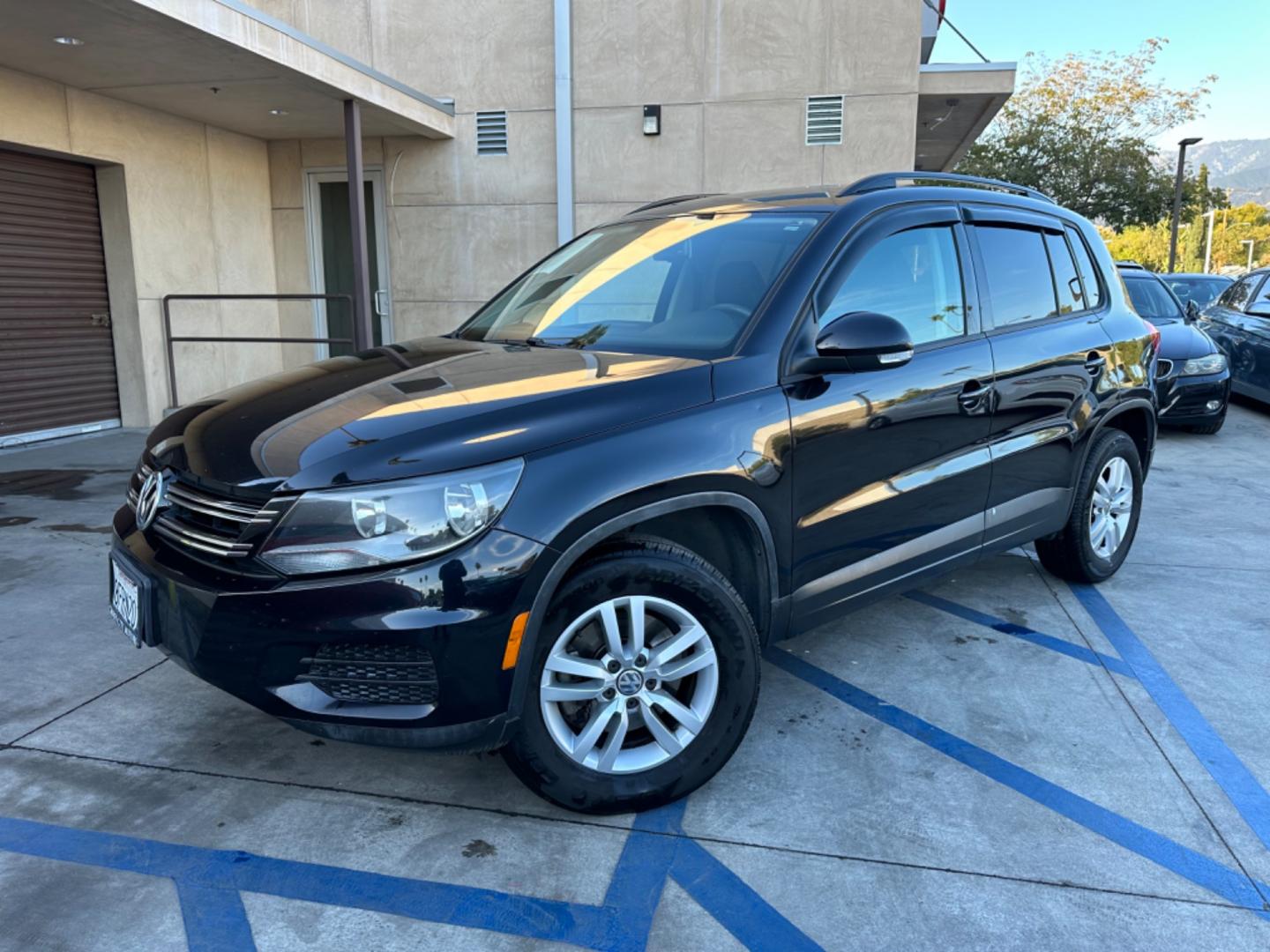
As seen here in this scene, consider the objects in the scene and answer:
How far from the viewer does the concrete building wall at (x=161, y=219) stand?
325 inches

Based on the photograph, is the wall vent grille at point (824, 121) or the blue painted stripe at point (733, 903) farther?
the wall vent grille at point (824, 121)

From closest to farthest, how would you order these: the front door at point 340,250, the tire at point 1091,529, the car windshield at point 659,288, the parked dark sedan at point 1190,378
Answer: the car windshield at point 659,288 → the tire at point 1091,529 → the parked dark sedan at point 1190,378 → the front door at point 340,250

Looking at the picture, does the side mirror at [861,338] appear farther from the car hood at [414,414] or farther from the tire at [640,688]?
the tire at [640,688]

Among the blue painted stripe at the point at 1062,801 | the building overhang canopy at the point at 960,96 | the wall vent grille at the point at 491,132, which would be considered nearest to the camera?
the blue painted stripe at the point at 1062,801

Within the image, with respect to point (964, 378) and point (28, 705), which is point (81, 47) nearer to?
point (28, 705)

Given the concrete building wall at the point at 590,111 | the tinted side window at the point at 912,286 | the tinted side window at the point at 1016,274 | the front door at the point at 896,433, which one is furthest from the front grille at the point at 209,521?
the concrete building wall at the point at 590,111

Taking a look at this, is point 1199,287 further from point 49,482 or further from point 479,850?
point 479,850

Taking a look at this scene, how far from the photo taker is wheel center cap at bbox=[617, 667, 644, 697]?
103 inches

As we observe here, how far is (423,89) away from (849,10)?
4.90m

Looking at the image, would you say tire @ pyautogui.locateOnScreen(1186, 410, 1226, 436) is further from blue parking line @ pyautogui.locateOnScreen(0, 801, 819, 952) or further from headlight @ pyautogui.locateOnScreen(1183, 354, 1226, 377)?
blue parking line @ pyautogui.locateOnScreen(0, 801, 819, 952)

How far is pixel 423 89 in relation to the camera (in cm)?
1093

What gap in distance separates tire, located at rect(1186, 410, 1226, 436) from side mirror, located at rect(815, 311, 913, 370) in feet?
26.4

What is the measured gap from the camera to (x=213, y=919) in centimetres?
228

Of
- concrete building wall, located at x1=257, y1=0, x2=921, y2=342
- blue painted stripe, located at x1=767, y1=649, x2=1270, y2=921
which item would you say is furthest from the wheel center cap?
concrete building wall, located at x1=257, y1=0, x2=921, y2=342
